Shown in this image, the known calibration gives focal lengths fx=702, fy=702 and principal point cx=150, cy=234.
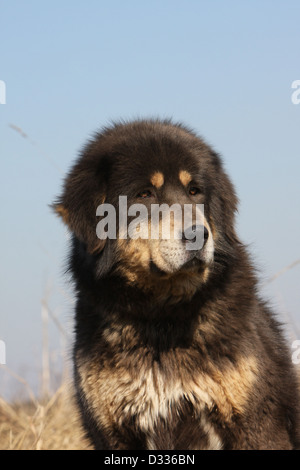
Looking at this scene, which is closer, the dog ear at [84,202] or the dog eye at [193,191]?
the dog ear at [84,202]

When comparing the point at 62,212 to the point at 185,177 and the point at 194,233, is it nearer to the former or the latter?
the point at 185,177

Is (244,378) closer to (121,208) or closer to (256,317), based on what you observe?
(256,317)

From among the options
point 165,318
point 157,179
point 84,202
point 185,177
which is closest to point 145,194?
point 157,179

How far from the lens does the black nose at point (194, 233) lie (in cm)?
397

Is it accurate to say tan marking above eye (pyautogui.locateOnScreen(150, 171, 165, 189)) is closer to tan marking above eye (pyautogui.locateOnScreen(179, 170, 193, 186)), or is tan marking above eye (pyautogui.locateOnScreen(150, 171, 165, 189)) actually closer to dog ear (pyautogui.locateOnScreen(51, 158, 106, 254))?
tan marking above eye (pyautogui.locateOnScreen(179, 170, 193, 186))

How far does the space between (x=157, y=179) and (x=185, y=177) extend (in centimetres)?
18

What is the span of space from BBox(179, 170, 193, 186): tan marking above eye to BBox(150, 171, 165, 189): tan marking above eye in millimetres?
119

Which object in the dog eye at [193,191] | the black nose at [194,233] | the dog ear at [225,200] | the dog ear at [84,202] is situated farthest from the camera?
the dog ear at [225,200]

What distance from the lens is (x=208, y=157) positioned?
4609 millimetres

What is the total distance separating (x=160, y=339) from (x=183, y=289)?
337mm

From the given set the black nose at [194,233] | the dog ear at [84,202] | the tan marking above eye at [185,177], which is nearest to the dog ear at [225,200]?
the tan marking above eye at [185,177]

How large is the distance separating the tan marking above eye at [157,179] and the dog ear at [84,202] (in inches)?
12.7

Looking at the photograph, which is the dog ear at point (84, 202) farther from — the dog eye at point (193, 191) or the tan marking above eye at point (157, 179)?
the dog eye at point (193, 191)

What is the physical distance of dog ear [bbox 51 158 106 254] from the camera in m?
4.29
